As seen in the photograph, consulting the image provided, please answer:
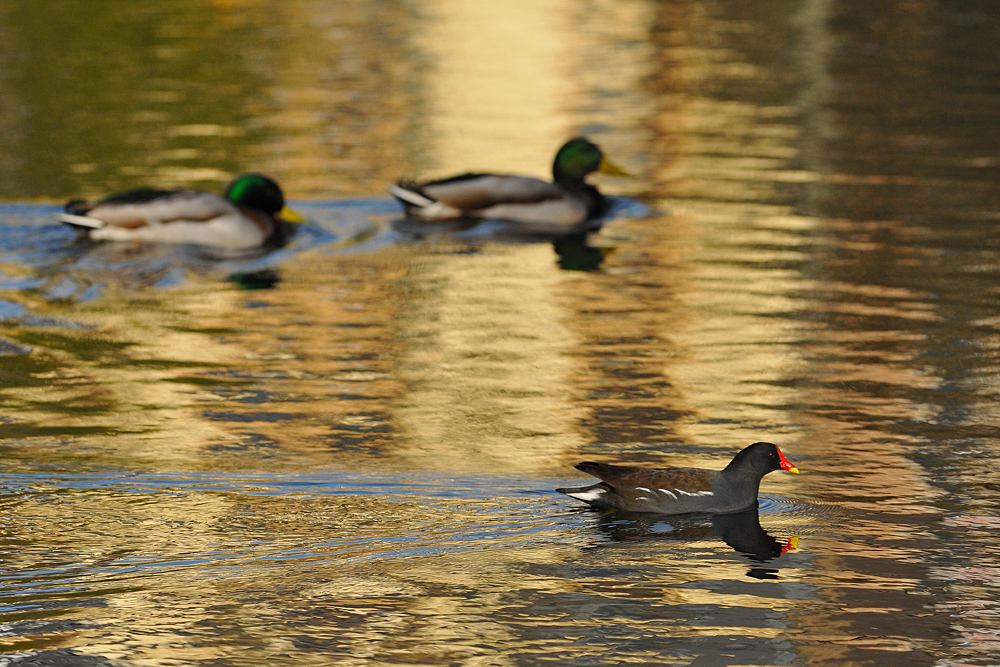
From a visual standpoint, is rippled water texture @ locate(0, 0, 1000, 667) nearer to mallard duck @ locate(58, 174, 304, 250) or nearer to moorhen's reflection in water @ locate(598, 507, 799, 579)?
moorhen's reflection in water @ locate(598, 507, 799, 579)

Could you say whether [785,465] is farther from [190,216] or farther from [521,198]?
[190,216]

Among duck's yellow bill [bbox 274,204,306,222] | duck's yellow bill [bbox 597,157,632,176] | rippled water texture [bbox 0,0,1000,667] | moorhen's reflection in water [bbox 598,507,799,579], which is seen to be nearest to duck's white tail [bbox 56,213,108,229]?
rippled water texture [bbox 0,0,1000,667]

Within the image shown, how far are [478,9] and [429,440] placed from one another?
122 ft

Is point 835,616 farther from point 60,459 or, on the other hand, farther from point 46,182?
point 46,182

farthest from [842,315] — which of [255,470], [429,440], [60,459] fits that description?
[60,459]

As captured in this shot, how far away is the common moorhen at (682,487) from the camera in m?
8.73

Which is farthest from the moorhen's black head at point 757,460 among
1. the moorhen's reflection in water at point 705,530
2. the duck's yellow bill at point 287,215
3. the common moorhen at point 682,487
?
the duck's yellow bill at point 287,215

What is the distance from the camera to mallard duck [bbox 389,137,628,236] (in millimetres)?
18172

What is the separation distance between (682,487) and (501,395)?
279 centimetres

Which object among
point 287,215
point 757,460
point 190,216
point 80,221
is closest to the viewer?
point 757,460

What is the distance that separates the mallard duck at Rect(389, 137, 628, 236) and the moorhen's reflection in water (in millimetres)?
9596

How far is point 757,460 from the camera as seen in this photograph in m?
8.85

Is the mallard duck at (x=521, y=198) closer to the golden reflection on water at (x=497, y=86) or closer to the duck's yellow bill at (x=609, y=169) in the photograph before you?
the duck's yellow bill at (x=609, y=169)

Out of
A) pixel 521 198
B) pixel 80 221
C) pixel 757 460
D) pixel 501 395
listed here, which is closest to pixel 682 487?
pixel 757 460
